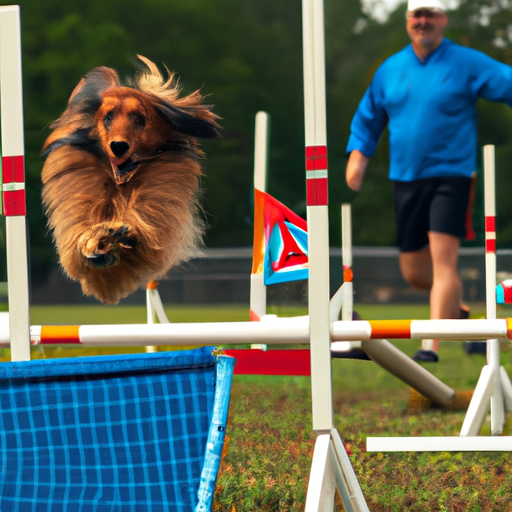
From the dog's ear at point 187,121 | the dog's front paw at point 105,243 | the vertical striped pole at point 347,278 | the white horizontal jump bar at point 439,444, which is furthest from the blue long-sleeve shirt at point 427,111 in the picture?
the white horizontal jump bar at point 439,444

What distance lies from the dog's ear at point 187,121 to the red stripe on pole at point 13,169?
1249mm

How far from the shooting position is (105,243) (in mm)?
2795

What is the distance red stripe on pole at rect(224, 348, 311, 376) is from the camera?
3096 millimetres

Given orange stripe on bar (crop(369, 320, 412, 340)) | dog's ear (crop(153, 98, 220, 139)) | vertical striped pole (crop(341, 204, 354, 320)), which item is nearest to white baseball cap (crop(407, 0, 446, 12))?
vertical striped pole (crop(341, 204, 354, 320))

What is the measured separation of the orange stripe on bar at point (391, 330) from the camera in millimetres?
1671

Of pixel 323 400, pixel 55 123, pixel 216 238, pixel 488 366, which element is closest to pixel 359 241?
pixel 216 238

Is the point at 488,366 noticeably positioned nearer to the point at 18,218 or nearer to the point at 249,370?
the point at 249,370

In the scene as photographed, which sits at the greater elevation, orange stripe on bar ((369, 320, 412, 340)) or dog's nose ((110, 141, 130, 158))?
dog's nose ((110, 141, 130, 158))

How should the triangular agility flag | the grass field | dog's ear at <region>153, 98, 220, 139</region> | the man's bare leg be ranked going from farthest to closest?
the man's bare leg < dog's ear at <region>153, 98, 220, 139</region> < the triangular agility flag < the grass field

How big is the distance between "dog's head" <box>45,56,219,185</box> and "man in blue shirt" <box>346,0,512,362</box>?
1202mm

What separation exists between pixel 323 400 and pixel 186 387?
0.31m

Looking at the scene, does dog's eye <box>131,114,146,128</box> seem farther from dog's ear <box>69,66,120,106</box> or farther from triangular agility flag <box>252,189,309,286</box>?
triangular agility flag <box>252,189,309,286</box>

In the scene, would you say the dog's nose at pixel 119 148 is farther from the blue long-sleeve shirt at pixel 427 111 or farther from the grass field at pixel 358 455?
the blue long-sleeve shirt at pixel 427 111

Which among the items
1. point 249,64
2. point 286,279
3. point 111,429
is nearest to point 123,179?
point 286,279
